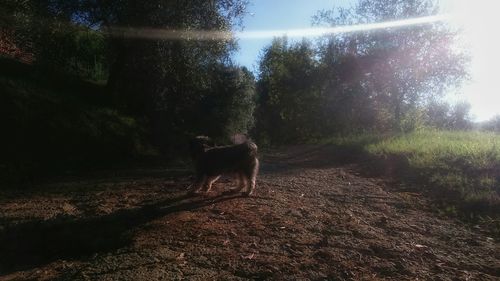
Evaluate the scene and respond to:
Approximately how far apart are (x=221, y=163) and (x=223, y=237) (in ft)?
8.07

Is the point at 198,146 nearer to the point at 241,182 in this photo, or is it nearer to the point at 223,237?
the point at 241,182

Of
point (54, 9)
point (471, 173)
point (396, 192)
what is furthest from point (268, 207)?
point (54, 9)

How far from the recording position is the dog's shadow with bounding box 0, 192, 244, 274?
5379mm

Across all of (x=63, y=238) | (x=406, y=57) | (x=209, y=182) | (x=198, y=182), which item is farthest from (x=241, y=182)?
(x=406, y=57)

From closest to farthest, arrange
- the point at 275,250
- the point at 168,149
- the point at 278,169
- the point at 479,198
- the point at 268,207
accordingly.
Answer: the point at 275,250 < the point at 268,207 < the point at 479,198 < the point at 278,169 < the point at 168,149

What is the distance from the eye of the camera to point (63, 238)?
5789 mm

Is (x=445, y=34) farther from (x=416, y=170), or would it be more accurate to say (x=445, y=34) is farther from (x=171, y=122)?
(x=171, y=122)

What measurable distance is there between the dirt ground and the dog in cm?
32

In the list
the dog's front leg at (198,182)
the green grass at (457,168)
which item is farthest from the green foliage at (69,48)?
the green grass at (457,168)

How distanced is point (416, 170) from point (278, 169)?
3721 millimetres

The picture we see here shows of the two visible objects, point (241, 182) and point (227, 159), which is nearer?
point (227, 159)

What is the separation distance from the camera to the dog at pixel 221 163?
7.97 meters

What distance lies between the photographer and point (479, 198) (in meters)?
8.82

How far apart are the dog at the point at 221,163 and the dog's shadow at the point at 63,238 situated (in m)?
1.57
